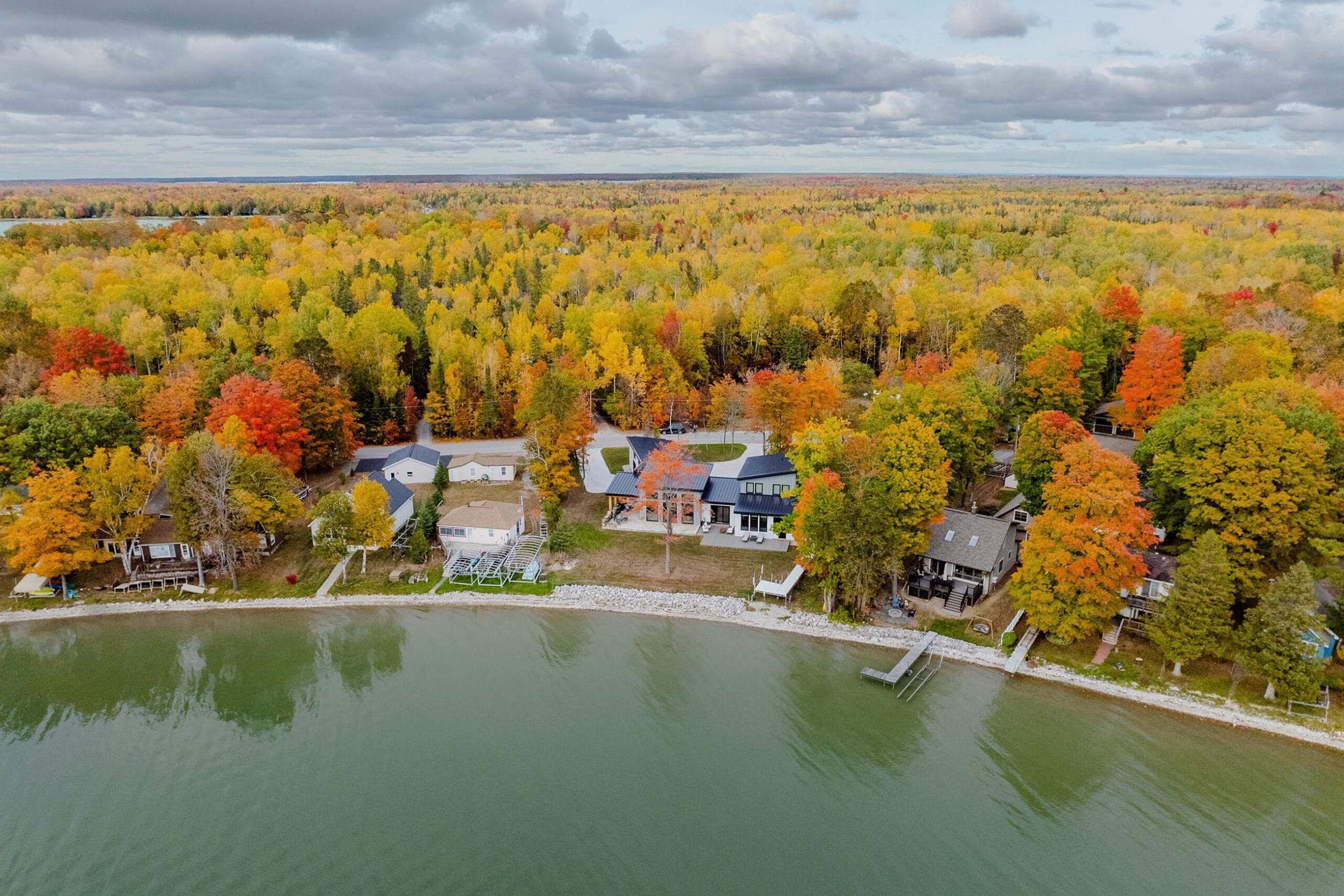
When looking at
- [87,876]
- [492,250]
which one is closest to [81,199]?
[492,250]

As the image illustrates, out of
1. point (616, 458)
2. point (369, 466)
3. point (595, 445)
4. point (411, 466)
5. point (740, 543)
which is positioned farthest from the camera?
point (595, 445)

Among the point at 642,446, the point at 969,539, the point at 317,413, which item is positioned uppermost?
the point at 317,413

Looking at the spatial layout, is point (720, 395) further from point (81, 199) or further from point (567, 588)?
point (81, 199)

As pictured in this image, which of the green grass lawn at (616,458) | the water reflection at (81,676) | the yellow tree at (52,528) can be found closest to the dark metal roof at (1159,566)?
A: the green grass lawn at (616,458)

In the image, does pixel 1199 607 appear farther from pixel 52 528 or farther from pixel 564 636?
pixel 52 528

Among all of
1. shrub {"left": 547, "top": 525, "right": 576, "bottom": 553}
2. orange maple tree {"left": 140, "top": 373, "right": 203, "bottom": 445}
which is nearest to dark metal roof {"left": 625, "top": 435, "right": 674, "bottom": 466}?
shrub {"left": 547, "top": 525, "right": 576, "bottom": 553}

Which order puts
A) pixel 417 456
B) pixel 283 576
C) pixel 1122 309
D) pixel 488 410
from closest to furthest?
pixel 283 576 < pixel 417 456 < pixel 488 410 < pixel 1122 309

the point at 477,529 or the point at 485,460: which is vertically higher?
the point at 485,460

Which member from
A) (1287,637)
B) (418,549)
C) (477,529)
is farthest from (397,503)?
(1287,637)
